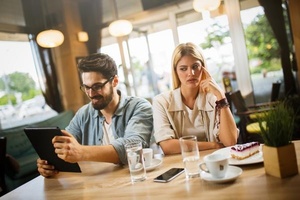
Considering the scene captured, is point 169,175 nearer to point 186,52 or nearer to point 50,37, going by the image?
point 186,52

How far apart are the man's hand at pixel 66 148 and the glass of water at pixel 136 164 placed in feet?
1.02

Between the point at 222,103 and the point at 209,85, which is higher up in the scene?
the point at 209,85

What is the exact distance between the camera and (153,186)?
1.08 meters

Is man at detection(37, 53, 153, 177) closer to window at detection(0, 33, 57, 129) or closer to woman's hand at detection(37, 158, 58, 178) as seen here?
woman's hand at detection(37, 158, 58, 178)

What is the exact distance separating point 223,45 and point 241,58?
35cm

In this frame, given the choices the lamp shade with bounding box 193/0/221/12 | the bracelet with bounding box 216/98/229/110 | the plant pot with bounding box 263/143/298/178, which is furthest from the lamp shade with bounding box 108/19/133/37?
the plant pot with bounding box 263/143/298/178

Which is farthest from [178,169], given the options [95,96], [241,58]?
[241,58]

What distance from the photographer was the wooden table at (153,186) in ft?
2.91

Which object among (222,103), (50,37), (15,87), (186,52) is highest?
(50,37)

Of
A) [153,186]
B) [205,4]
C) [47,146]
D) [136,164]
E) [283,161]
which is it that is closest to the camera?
[283,161]

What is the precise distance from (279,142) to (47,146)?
1067mm

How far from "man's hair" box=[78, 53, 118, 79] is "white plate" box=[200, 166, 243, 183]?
1.13 m

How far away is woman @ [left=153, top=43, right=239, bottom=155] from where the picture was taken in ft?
5.20

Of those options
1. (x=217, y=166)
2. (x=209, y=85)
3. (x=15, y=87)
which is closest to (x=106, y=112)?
(x=209, y=85)
